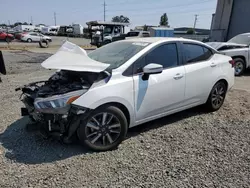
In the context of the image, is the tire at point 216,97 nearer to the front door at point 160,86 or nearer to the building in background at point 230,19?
the front door at point 160,86

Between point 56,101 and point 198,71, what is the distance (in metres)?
2.60

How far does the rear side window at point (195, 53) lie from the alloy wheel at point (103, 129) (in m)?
1.82

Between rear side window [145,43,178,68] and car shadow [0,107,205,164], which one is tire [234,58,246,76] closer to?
rear side window [145,43,178,68]

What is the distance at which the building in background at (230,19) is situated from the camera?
15.2 metres

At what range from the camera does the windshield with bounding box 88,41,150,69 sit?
341 cm

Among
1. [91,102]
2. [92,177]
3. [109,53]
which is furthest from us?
[109,53]

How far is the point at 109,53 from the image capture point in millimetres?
→ 3863

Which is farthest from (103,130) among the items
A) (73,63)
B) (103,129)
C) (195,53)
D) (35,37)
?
(35,37)

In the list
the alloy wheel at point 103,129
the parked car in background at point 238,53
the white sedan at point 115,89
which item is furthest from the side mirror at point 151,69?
the parked car in background at point 238,53

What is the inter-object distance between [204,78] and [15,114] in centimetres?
377

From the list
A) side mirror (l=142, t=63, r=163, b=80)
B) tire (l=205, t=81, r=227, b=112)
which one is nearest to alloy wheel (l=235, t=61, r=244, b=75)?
tire (l=205, t=81, r=227, b=112)

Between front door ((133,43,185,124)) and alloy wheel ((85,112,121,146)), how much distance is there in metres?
0.42

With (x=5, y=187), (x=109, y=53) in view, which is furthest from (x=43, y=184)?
(x=109, y=53)

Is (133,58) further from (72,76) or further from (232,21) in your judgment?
(232,21)
